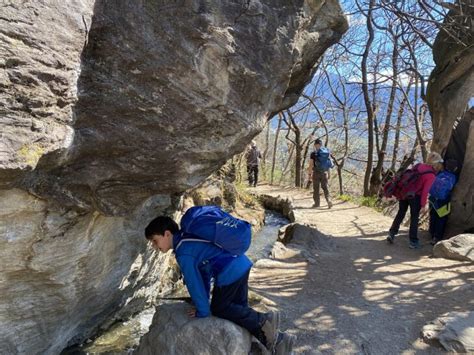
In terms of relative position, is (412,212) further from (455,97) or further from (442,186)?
(455,97)

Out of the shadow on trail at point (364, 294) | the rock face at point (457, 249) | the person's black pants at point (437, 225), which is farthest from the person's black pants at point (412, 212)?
the rock face at point (457, 249)

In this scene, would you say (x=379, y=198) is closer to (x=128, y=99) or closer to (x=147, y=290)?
(x=147, y=290)

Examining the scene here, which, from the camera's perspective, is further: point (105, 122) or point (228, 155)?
point (228, 155)

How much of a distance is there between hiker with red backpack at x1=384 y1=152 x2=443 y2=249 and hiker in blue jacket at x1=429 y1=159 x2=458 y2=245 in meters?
0.21

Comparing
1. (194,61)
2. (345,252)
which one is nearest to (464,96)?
(345,252)

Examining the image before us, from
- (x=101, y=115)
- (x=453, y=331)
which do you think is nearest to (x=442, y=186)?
(x=453, y=331)

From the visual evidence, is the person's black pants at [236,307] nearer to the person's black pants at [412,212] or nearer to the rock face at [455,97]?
the person's black pants at [412,212]

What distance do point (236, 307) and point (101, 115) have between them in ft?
6.30

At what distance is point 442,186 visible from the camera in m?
7.45

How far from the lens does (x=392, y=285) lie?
19.7 feet

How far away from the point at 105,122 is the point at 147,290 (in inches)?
124

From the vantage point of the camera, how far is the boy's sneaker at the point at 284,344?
3.89 meters

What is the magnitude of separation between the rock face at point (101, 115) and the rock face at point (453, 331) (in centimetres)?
271

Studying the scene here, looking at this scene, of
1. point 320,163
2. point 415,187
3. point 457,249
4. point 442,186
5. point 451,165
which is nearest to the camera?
point 457,249
